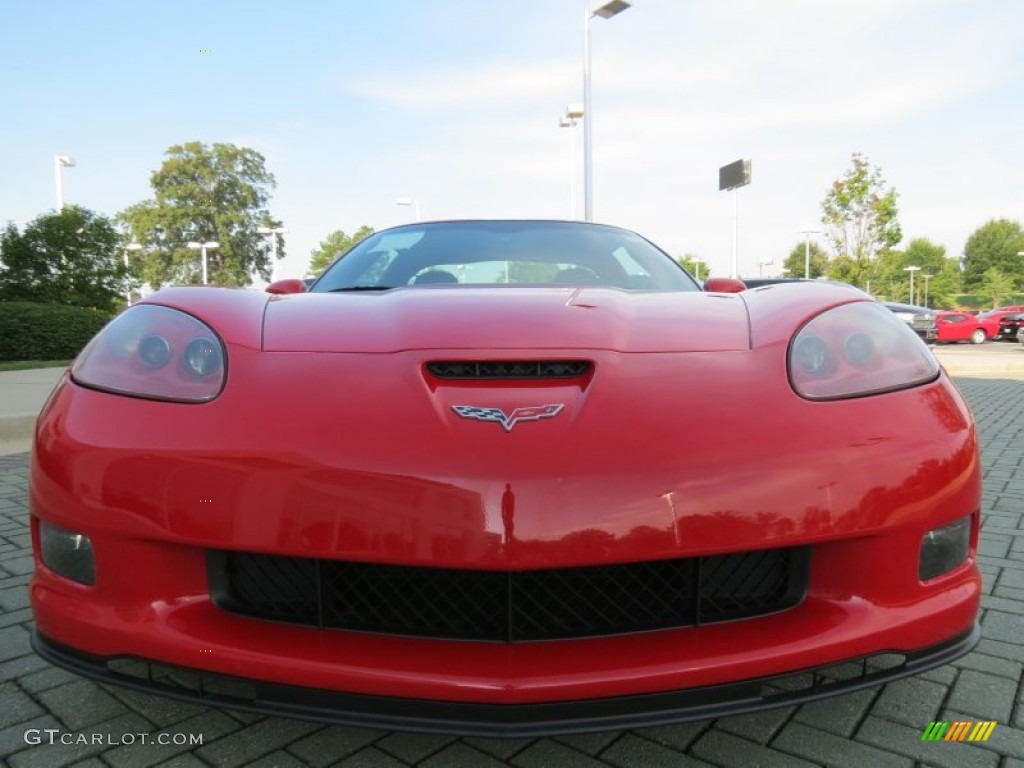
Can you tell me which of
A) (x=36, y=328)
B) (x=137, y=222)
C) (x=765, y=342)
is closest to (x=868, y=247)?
(x=36, y=328)

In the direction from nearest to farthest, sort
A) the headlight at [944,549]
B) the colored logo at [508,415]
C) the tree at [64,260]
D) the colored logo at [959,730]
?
the colored logo at [508,415]
the headlight at [944,549]
the colored logo at [959,730]
the tree at [64,260]

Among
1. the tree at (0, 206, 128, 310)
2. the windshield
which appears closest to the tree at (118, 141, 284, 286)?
the tree at (0, 206, 128, 310)

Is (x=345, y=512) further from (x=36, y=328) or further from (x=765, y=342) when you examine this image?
(x=36, y=328)

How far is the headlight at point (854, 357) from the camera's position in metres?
1.49

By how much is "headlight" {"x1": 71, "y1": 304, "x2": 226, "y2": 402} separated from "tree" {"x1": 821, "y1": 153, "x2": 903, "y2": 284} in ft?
98.2

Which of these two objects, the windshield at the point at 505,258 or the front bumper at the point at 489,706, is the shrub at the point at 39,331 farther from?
the front bumper at the point at 489,706

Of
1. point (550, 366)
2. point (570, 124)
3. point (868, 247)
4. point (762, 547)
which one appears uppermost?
point (570, 124)

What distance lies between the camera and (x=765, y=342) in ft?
5.16

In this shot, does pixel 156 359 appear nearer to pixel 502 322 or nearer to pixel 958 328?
pixel 502 322

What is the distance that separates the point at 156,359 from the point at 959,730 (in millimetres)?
1949

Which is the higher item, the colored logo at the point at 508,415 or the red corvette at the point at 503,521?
the colored logo at the point at 508,415

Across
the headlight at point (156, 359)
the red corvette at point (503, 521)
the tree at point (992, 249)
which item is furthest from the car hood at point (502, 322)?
the tree at point (992, 249)

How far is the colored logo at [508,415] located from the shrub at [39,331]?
13.6 m

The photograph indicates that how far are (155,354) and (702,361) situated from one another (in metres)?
1.16
